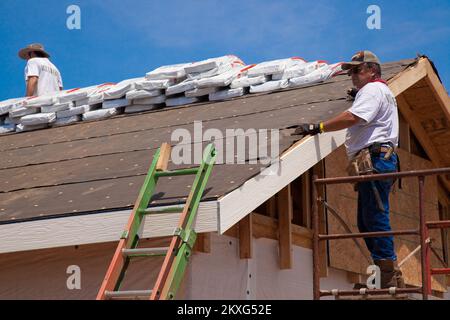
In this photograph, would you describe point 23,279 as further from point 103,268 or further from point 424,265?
point 424,265

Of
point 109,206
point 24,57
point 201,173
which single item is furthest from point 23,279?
point 24,57

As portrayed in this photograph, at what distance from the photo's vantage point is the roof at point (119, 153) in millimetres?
7949

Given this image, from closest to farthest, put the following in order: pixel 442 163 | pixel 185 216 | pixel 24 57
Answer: pixel 185 216, pixel 442 163, pixel 24 57

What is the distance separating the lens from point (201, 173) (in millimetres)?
7508

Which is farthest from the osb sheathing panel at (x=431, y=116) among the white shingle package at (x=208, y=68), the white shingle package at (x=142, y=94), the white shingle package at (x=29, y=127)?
the white shingle package at (x=29, y=127)

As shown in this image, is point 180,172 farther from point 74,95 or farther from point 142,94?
point 74,95

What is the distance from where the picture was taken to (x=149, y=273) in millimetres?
8094

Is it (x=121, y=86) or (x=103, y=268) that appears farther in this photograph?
(x=121, y=86)

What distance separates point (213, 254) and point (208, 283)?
0.28 metres

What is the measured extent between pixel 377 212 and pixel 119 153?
276cm

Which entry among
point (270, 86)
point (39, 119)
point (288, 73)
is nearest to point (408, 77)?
point (288, 73)

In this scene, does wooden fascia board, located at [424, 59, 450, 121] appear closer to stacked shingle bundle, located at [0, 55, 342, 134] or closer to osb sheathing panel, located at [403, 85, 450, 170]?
osb sheathing panel, located at [403, 85, 450, 170]

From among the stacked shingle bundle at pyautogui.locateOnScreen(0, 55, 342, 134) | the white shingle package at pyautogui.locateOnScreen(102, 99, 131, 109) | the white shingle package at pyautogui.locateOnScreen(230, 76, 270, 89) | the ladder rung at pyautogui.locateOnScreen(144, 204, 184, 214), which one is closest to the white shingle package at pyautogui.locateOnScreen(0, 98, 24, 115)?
the stacked shingle bundle at pyautogui.locateOnScreen(0, 55, 342, 134)

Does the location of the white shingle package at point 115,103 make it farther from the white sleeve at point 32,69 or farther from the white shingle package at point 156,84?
the white sleeve at point 32,69
